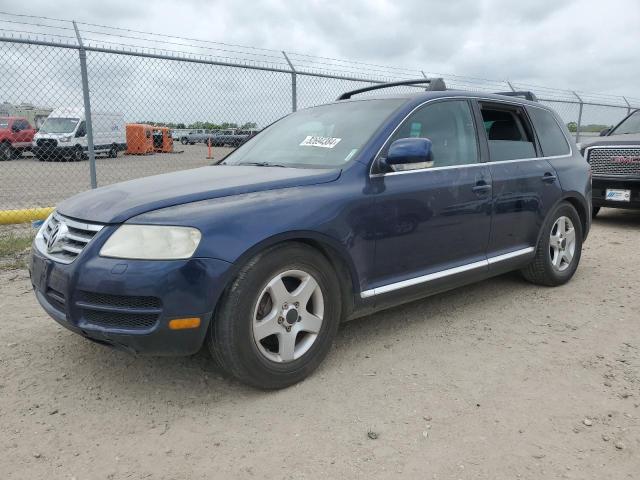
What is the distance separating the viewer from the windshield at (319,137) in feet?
11.3

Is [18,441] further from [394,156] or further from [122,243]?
[394,156]

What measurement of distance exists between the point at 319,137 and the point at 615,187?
5.90 meters

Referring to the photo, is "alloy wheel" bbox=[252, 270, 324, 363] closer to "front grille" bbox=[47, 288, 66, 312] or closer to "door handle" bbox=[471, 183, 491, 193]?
"front grille" bbox=[47, 288, 66, 312]

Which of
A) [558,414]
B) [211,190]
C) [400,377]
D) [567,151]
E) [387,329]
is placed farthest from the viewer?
[567,151]

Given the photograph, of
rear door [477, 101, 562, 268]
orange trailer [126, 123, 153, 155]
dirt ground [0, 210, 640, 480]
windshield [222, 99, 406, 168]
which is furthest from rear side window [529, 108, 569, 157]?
orange trailer [126, 123, 153, 155]

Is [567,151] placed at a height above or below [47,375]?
above

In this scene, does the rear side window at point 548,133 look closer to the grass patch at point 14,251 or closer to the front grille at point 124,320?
the front grille at point 124,320

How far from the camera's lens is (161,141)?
2314 cm

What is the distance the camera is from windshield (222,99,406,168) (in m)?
3.43

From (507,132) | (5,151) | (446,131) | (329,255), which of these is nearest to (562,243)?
(507,132)

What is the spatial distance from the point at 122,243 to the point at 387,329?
1979mm

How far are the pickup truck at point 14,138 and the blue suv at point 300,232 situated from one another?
19.5 metres

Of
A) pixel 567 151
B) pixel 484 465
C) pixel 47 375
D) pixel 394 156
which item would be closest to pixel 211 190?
pixel 394 156

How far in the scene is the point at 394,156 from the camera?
3.19 metres
